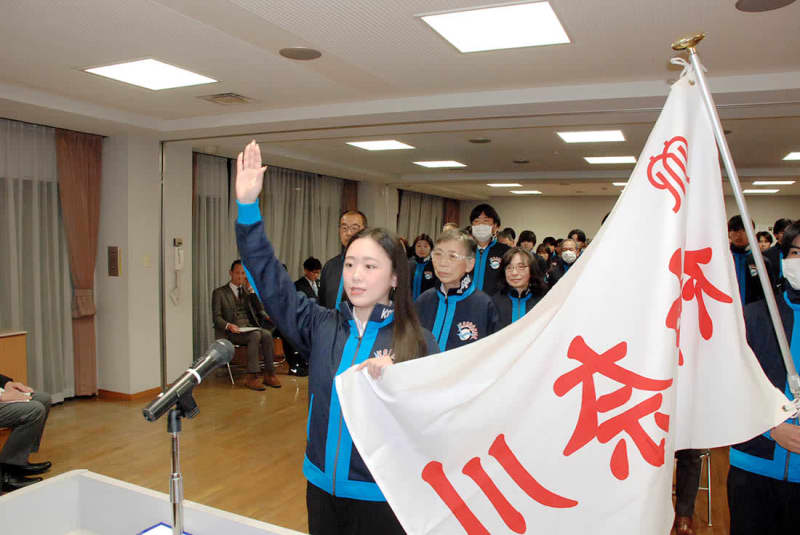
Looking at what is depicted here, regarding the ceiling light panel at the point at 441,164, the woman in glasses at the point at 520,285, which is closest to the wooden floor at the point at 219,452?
the woman in glasses at the point at 520,285

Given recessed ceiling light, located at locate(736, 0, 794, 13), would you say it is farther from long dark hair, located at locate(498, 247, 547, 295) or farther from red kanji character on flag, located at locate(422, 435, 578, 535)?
red kanji character on flag, located at locate(422, 435, 578, 535)

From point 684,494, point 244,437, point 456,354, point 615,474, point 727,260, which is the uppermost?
point 727,260

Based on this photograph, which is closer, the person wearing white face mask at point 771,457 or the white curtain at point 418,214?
the person wearing white face mask at point 771,457

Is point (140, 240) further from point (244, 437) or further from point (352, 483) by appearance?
point (352, 483)

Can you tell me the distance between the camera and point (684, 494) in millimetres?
2910

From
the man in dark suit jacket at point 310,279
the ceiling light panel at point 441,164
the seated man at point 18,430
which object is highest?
the ceiling light panel at point 441,164

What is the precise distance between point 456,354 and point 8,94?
4.08 m

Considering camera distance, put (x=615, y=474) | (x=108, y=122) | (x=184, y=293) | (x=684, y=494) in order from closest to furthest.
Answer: (x=615, y=474), (x=684, y=494), (x=108, y=122), (x=184, y=293)

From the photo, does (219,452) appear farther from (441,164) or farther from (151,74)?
(441,164)

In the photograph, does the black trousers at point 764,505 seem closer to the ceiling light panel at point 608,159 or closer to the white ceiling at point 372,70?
the white ceiling at point 372,70

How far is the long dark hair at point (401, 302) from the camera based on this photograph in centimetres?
156

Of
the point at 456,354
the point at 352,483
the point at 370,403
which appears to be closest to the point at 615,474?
the point at 456,354

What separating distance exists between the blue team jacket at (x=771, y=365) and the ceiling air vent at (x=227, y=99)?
11.9ft

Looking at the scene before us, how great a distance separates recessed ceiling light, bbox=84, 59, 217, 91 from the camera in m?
3.50
